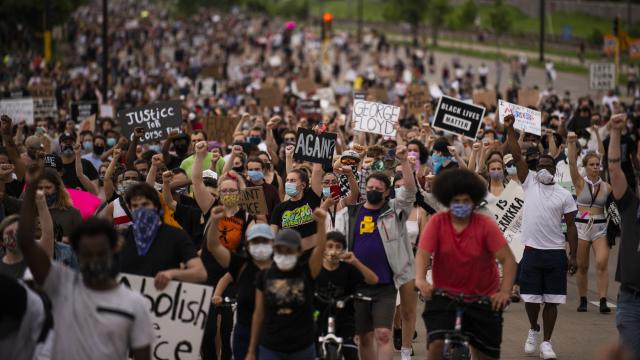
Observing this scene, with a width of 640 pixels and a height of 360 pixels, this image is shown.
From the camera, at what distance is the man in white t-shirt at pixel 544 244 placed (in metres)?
11.5

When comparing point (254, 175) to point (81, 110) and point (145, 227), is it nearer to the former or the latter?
point (145, 227)

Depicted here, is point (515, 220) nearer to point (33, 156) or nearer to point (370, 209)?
point (370, 209)

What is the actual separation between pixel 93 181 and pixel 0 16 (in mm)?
44809

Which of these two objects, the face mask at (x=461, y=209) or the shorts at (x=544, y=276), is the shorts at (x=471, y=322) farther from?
the shorts at (x=544, y=276)

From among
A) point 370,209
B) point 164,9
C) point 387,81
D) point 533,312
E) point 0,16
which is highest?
point 164,9

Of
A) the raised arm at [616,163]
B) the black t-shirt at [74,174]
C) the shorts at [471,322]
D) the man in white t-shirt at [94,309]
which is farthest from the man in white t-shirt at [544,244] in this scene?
the man in white t-shirt at [94,309]

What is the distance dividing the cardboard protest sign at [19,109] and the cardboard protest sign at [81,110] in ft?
4.05

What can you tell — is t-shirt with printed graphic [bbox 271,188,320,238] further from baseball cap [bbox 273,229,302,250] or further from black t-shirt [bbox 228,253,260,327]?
baseball cap [bbox 273,229,302,250]

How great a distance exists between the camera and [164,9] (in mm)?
114625

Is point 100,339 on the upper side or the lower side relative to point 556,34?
lower

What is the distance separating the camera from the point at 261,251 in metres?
8.76

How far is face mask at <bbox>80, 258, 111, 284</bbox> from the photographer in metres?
7.00

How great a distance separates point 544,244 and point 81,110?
1428 cm

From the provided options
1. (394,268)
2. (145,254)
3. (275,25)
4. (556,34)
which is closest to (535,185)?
(394,268)
